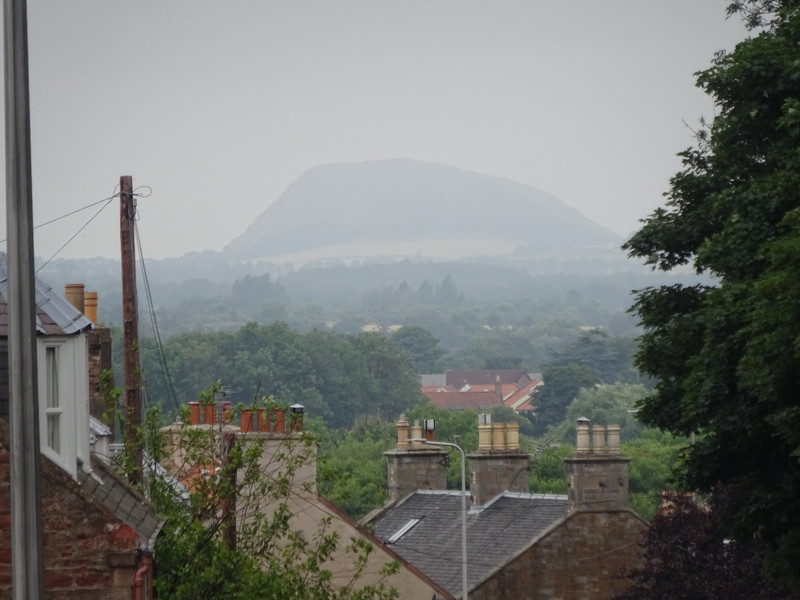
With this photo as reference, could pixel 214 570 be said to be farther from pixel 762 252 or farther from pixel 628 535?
pixel 628 535

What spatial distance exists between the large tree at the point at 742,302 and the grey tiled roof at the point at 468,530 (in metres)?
15.9

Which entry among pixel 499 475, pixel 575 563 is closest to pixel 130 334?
pixel 575 563

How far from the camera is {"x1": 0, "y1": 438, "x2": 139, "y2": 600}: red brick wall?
1758 centimetres

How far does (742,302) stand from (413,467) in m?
30.9

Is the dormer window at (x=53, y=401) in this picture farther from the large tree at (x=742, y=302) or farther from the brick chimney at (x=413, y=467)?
the brick chimney at (x=413, y=467)

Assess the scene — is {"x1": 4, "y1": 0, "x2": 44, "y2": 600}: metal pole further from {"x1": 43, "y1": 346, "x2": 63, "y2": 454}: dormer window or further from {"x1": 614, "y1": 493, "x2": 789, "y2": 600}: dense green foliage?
{"x1": 614, "y1": 493, "x2": 789, "y2": 600}: dense green foliage

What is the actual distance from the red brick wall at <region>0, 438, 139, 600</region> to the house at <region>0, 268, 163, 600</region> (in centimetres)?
1

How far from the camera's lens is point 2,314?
18.2 meters

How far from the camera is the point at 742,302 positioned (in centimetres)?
2508

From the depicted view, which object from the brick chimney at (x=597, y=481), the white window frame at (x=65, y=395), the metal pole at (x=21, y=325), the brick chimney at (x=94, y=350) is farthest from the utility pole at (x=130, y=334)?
the brick chimney at (x=597, y=481)

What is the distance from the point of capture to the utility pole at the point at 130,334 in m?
23.9

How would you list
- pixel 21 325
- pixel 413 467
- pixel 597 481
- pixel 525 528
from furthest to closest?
pixel 413 467 < pixel 525 528 < pixel 597 481 < pixel 21 325

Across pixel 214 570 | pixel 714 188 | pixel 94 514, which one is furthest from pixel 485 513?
pixel 94 514

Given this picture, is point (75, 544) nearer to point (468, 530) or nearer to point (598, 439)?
point (598, 439)
